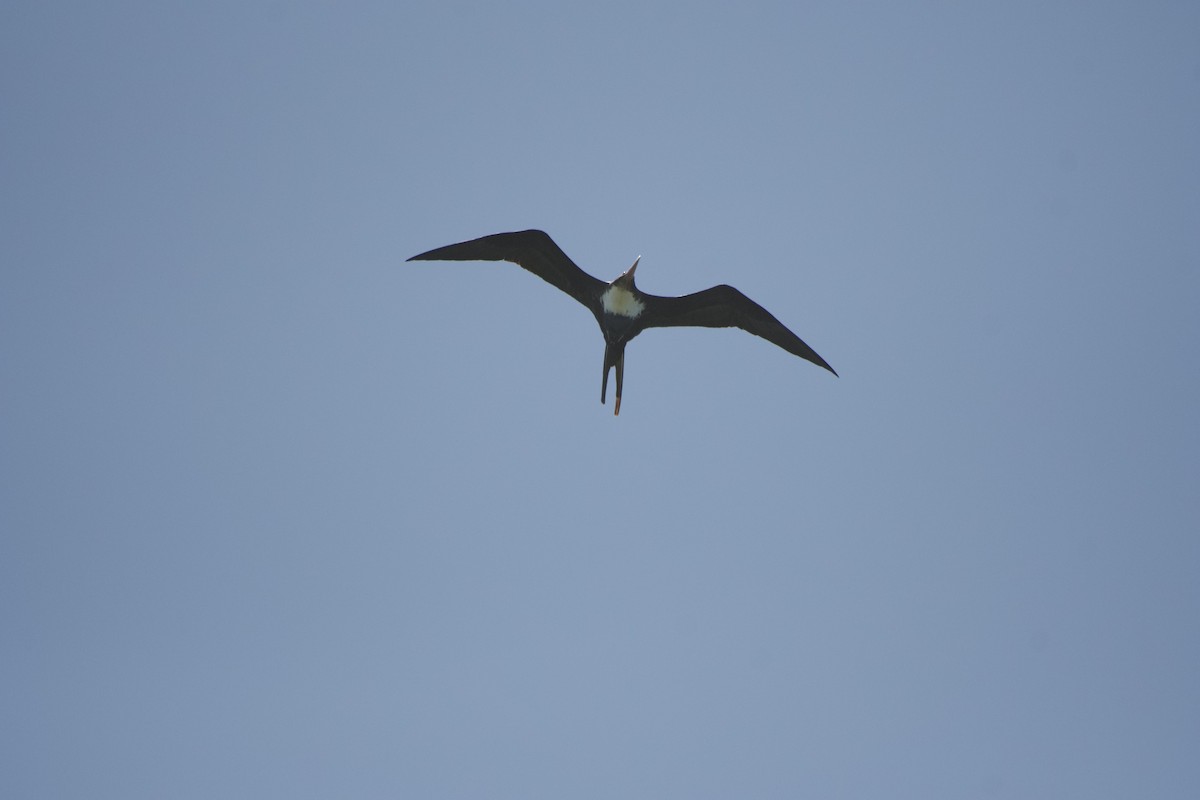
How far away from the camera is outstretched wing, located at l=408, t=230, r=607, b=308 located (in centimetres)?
1168

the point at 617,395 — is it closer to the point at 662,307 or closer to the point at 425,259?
the point at 662,307

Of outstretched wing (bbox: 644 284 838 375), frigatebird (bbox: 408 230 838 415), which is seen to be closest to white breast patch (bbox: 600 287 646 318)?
frigatebird (bbox: 408 230 838 415)

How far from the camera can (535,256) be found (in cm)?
1212

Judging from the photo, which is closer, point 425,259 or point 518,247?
point 425,259

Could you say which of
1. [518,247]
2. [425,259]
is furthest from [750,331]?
[425,259]

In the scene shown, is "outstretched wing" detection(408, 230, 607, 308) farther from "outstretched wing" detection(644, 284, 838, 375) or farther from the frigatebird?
"outstretched wing" detection(644, 284, 838, 375)

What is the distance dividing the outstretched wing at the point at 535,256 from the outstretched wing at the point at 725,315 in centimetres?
80

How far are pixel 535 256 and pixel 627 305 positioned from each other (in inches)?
47.8

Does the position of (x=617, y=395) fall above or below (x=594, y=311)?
below

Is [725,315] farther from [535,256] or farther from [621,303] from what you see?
[535,256]

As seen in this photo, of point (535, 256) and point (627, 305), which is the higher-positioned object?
point (535, 256)

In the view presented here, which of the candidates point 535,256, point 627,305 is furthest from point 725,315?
point 535,256

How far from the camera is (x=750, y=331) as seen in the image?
41.7 ft

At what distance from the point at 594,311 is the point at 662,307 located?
0.81 m
